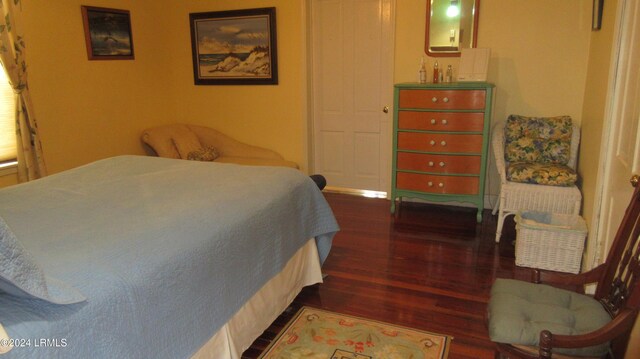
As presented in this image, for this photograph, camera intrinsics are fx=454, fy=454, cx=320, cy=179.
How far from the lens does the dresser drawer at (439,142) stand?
3.91m

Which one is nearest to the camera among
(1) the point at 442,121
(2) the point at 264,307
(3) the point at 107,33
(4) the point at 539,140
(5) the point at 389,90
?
(2) the point at 264,307

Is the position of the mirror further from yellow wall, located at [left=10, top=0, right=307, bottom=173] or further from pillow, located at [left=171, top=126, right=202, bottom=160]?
pillow, located at [left=171, top=126, right=202, bottom=160]

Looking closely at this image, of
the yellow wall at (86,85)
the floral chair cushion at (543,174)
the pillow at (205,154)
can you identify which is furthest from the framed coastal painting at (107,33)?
the floral chair cushion at (543,174)

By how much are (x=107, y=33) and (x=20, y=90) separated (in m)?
1.14

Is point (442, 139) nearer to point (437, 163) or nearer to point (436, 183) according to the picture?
point (437, 163)

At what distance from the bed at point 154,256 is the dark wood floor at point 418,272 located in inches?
11.0

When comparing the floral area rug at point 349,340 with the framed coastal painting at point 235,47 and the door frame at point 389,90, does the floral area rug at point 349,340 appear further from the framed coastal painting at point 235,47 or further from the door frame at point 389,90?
the framed coastal painting at point 235,47

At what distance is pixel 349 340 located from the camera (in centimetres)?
235

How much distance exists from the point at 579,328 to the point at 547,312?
0.39 feet

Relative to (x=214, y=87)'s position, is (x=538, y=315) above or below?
below

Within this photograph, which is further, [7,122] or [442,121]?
[442,121]

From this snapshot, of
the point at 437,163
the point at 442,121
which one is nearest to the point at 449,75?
the point at 442,121

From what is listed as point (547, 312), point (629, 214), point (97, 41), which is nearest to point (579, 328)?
point (547, 312)

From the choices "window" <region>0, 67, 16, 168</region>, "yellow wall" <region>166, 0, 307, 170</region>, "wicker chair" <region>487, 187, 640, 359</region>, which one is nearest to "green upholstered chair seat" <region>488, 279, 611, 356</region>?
"wicker chair" <region>487, 187, 640, 359</region>
